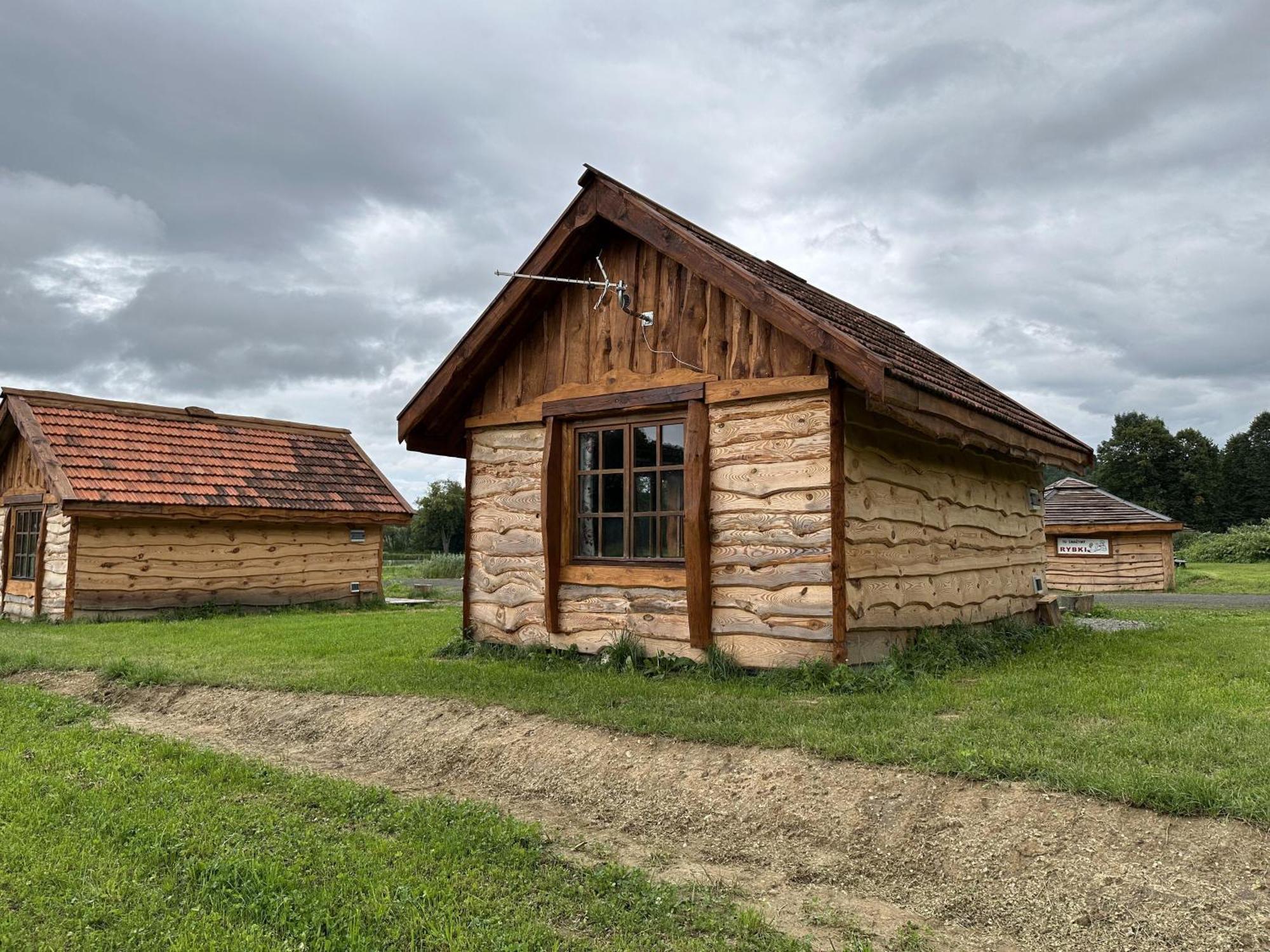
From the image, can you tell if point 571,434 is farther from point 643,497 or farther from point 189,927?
point 189,927

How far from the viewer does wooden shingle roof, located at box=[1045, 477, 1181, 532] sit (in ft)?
78.3

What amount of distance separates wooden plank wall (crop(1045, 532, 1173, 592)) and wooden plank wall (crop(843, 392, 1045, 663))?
49.2 ft

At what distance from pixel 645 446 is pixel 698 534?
129 cm

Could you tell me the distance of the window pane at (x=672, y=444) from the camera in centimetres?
905

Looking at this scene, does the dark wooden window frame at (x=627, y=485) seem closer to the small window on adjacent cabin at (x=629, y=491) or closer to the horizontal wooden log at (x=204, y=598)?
the small window on adjacent cabin at (x=629, y=491)

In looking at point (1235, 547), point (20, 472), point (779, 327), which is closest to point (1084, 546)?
point (1235, 547)

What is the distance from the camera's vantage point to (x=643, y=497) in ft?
30.3

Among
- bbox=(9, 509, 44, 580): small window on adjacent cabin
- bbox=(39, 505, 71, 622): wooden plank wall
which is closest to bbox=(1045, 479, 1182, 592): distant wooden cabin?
bbox=(39, 505, 71, 622): wooden plank wall

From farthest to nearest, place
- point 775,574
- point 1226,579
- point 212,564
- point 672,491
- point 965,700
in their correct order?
point 1226,579
point 212,564
point 672,491
point 775,574
point 965,700

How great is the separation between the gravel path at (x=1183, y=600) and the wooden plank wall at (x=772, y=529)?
12.1 metres

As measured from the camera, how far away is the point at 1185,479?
56.6m

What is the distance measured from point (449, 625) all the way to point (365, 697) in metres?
6.54

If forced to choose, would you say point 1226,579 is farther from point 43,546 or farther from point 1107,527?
point 43,546

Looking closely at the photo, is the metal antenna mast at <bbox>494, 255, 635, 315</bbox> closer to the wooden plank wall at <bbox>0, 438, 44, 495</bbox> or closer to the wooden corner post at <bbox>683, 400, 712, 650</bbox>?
the wooden corner post at <bbox>683, 400, 712, 650</bbox>
